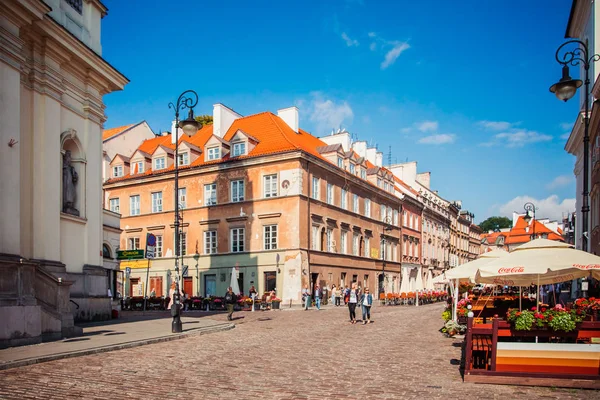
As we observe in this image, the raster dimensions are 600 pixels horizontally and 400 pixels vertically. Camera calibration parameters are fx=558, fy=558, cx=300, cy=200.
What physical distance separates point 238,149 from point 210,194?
4228 mm

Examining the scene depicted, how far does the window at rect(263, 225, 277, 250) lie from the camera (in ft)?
134

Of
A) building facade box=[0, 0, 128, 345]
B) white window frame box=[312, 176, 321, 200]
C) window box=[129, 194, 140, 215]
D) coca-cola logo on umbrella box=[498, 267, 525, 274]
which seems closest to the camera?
coca-cola logo on umbrella box=[498, 267, 525, 274]

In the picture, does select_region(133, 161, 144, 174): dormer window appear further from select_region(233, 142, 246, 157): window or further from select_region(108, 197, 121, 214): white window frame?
select_region(233, 142, 246, 157): window

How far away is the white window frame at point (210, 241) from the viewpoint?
43.5 metres

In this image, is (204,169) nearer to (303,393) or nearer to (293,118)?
(293,118)

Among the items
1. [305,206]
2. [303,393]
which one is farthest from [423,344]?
[305,206]

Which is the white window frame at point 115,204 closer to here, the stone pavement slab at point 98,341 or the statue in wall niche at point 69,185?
the statue in wall niche at point 69,185

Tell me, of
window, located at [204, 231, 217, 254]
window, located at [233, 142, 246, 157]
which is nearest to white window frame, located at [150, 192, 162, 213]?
window, located at [204, 231, 217, 254]

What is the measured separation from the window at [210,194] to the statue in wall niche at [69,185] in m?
22.5

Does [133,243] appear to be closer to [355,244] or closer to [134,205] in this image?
[134,205]

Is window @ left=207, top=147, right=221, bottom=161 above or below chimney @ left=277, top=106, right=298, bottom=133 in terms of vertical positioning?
below

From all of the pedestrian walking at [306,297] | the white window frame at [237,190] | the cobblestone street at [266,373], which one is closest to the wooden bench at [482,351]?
the cobblestone street at [266,373]

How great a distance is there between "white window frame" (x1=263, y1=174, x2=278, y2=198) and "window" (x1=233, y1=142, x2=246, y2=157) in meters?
3.25

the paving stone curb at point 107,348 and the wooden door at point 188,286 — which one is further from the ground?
the paving stone curb at point 107,348
